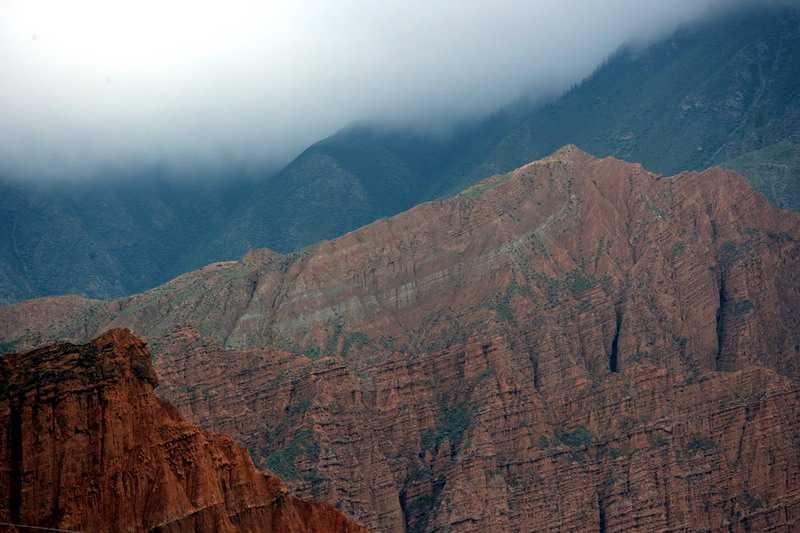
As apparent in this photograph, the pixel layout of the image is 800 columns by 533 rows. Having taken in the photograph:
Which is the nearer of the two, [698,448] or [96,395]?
[96,395]

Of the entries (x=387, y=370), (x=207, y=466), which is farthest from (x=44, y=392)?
(x=387, y=370)

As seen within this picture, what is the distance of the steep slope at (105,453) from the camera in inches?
3917

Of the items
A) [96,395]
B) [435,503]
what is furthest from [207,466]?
[435,503]

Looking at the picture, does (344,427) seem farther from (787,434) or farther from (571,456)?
(787,434)

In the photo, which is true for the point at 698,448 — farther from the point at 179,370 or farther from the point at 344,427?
the point at 179,370

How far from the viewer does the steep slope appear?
99.5 m

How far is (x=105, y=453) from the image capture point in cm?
10306

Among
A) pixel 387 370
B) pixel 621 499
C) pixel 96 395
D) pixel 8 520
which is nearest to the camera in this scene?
pixel 8 520

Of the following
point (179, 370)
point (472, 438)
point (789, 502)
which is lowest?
point (789, 502)

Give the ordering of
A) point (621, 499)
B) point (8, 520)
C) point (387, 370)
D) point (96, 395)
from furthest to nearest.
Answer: point (387, 370)
point (621, 499)
point (96, 395)
point (8, 520)

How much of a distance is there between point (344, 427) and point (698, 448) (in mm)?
41526

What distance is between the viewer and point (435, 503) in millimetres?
179750

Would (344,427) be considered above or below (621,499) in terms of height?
above

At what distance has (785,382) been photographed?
188000mm
